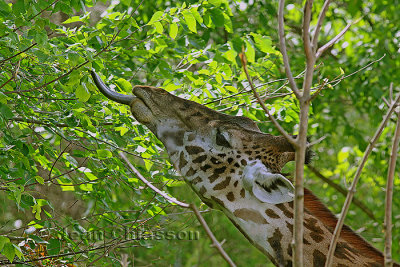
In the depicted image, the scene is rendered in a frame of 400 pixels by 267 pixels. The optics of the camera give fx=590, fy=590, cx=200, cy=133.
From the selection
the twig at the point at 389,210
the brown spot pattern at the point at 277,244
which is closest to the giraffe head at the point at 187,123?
the brown spot pattern at the point at 277,244

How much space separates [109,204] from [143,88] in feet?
5.13

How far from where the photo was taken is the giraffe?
9.41 feet

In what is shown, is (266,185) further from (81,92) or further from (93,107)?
(93,107)

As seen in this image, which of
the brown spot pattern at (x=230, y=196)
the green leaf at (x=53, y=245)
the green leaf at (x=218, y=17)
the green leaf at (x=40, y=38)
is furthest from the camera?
the green leaf at (x=218, y=17)

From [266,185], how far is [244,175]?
20cm

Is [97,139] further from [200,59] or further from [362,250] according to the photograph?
[362,250]

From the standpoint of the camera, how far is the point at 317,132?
8.23 metres

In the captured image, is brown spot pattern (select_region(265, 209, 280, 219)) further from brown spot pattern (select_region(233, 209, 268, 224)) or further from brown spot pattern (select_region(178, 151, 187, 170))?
brown spot pattern (select_region(178, 151, 187, 170))

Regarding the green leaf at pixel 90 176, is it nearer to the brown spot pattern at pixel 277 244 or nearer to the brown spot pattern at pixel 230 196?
the brown spot pattern at pixel 230 196

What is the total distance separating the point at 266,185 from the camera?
2.89 m

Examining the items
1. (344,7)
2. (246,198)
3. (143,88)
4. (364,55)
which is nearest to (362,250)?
(246,198)

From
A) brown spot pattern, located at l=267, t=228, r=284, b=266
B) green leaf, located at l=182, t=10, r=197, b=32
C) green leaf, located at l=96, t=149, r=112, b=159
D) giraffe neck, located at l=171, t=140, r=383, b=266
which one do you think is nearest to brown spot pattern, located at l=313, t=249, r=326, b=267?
giraffe neck, located at l=171, t=140, r=383, b=266

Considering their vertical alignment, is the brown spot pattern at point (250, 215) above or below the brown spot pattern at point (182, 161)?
below

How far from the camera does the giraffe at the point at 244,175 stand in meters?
2.87
